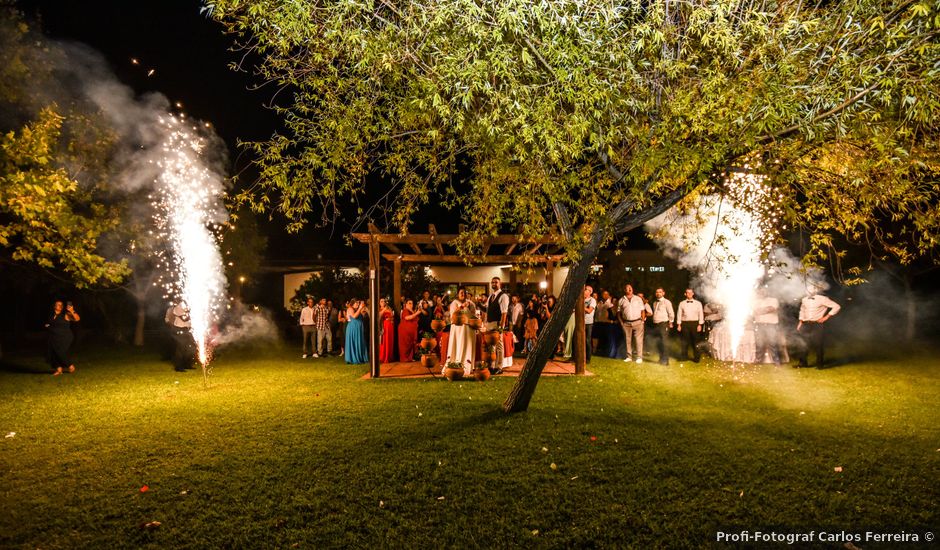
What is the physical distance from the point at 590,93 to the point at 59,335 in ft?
40.5

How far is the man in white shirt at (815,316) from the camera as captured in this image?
11.5m

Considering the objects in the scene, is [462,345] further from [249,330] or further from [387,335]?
[249,330]

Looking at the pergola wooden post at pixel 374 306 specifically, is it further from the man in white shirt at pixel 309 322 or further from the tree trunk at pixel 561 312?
the tree trunk at pixel 561 312

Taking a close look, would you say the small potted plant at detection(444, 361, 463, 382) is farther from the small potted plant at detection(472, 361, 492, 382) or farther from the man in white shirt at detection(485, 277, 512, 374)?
the man in white shirt at detection(485, 277, 512, 374)

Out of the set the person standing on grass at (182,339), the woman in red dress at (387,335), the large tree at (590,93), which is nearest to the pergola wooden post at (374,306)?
the woman in red dress at (387,335)

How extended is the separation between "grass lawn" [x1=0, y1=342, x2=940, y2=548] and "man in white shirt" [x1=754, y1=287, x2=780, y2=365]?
7.27 feet

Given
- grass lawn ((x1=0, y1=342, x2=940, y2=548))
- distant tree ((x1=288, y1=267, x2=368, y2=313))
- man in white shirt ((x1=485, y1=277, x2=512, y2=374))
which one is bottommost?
grass lawn ((x1=0, y1=342, x2=940, y2=548))

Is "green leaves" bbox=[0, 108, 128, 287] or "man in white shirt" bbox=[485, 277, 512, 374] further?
"man in white shirt" bbox=[485, 277, 512, 374]

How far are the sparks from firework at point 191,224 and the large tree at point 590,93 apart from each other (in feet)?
22.5

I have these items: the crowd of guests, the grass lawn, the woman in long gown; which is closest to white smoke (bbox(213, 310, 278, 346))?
the crowd of guests

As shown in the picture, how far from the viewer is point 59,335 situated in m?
11.6

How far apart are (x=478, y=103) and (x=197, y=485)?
528 cm

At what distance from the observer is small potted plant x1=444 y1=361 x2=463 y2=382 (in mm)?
10500

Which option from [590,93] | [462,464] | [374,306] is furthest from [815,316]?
[462,464]
